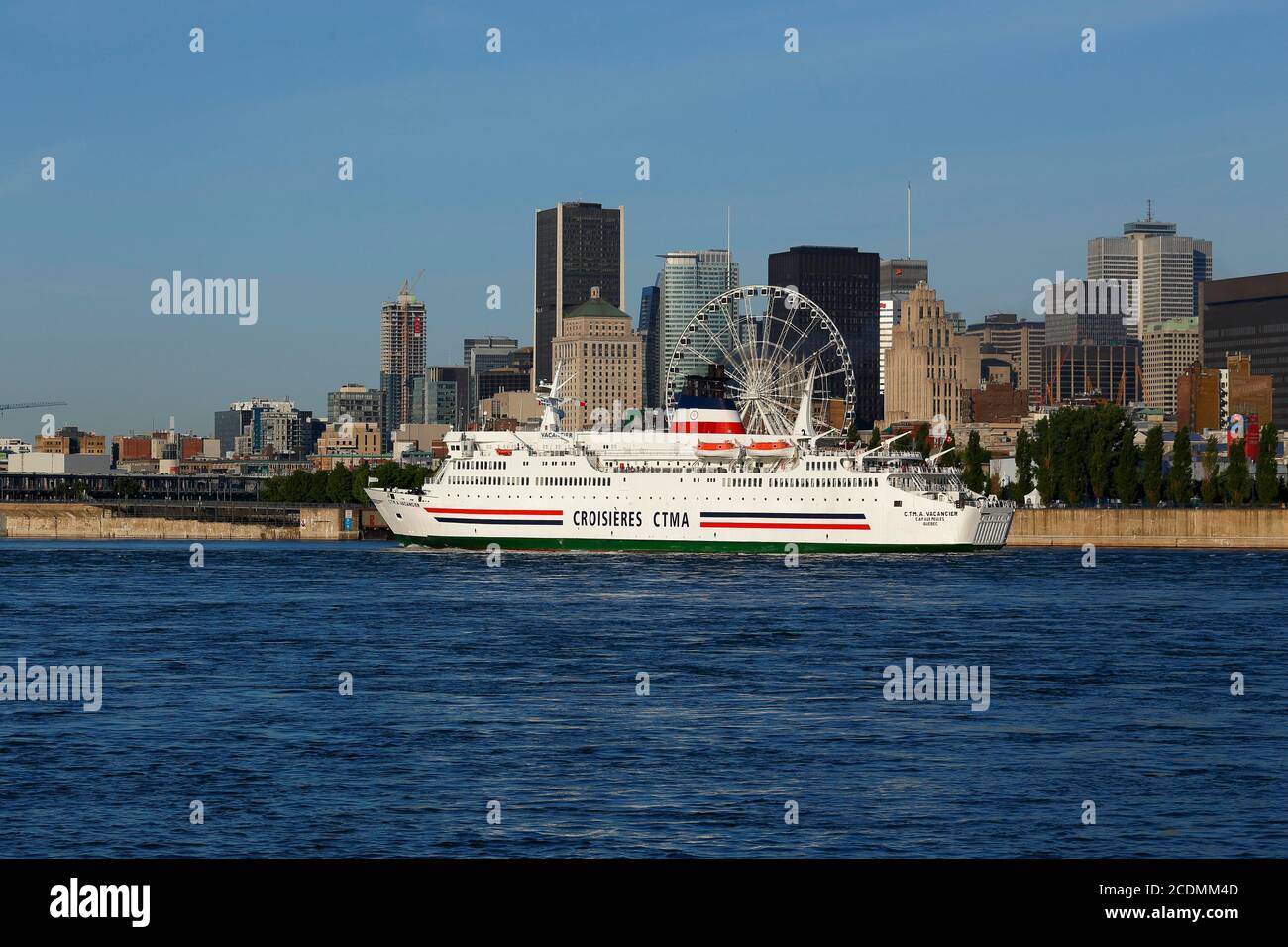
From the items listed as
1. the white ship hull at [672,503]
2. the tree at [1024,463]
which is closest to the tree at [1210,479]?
the tree at [1024,463]

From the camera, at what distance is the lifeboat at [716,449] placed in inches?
4626

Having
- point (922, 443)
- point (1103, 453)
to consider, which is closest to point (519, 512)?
point (922, 443)

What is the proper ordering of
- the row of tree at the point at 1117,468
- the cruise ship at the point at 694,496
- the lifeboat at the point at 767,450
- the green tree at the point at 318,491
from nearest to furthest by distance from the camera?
the cruise ship at the point at 694,496
the lifeboat at the point at 767,450
the row of tree at the point at 1117,468
the green tree at the point at 318,491

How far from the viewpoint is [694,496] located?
113750mm

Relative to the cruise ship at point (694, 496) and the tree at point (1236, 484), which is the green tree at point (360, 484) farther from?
the tree at point (1236, 484)

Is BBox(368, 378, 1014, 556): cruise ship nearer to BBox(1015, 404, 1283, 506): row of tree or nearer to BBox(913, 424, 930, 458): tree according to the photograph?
BBox(1015, 404, 1283, 506): row of tree

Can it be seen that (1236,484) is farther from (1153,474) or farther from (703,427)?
(703,427)

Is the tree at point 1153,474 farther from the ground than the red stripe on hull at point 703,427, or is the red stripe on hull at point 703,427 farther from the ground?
the red stripe on hull at point 703,427

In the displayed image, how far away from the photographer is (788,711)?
37031 millimetres

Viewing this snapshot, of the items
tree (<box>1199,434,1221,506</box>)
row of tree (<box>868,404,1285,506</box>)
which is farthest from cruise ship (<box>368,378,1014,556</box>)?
tree (<box>1199,434,1221,506</box>)

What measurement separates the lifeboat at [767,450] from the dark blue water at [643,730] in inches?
1830

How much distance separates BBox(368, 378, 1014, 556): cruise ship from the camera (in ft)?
367
